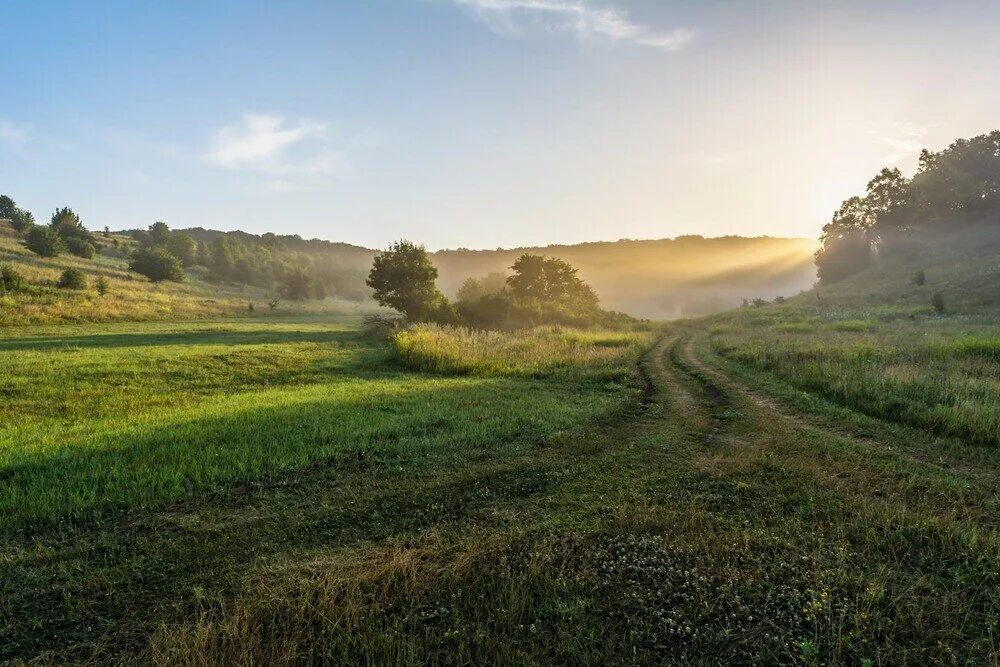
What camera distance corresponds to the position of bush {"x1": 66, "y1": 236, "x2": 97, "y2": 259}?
235ft

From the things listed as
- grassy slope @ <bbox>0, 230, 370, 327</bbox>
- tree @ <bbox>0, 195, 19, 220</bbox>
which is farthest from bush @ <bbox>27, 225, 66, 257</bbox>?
tree @ <bbox>0, 195, 19, 220</bbox>

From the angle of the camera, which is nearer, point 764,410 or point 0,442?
point 0,442

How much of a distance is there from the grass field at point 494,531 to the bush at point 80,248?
78631 millimetres

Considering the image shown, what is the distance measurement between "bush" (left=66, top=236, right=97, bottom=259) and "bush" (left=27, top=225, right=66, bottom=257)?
1116 centimetres

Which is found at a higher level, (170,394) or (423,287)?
(423,287)

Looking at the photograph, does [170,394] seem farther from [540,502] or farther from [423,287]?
[423,287]

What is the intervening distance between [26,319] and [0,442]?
34153mm

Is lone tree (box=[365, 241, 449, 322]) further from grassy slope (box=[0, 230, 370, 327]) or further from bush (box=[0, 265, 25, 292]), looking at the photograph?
bush (box=[0, 265, 25, 292])

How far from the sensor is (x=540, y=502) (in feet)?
23.4

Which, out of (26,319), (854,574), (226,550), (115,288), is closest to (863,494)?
(854,574)

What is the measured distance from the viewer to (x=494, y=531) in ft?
20.2

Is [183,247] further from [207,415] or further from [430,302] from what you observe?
[207,415]

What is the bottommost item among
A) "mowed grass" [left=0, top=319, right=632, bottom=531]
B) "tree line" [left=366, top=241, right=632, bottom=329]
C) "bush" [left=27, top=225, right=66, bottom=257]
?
"mowed grass" [left=0, top=319, right=632, bottom=531]

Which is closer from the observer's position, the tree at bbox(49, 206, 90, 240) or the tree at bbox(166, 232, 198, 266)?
the tree at bbox(49, 206, 90, 240)
